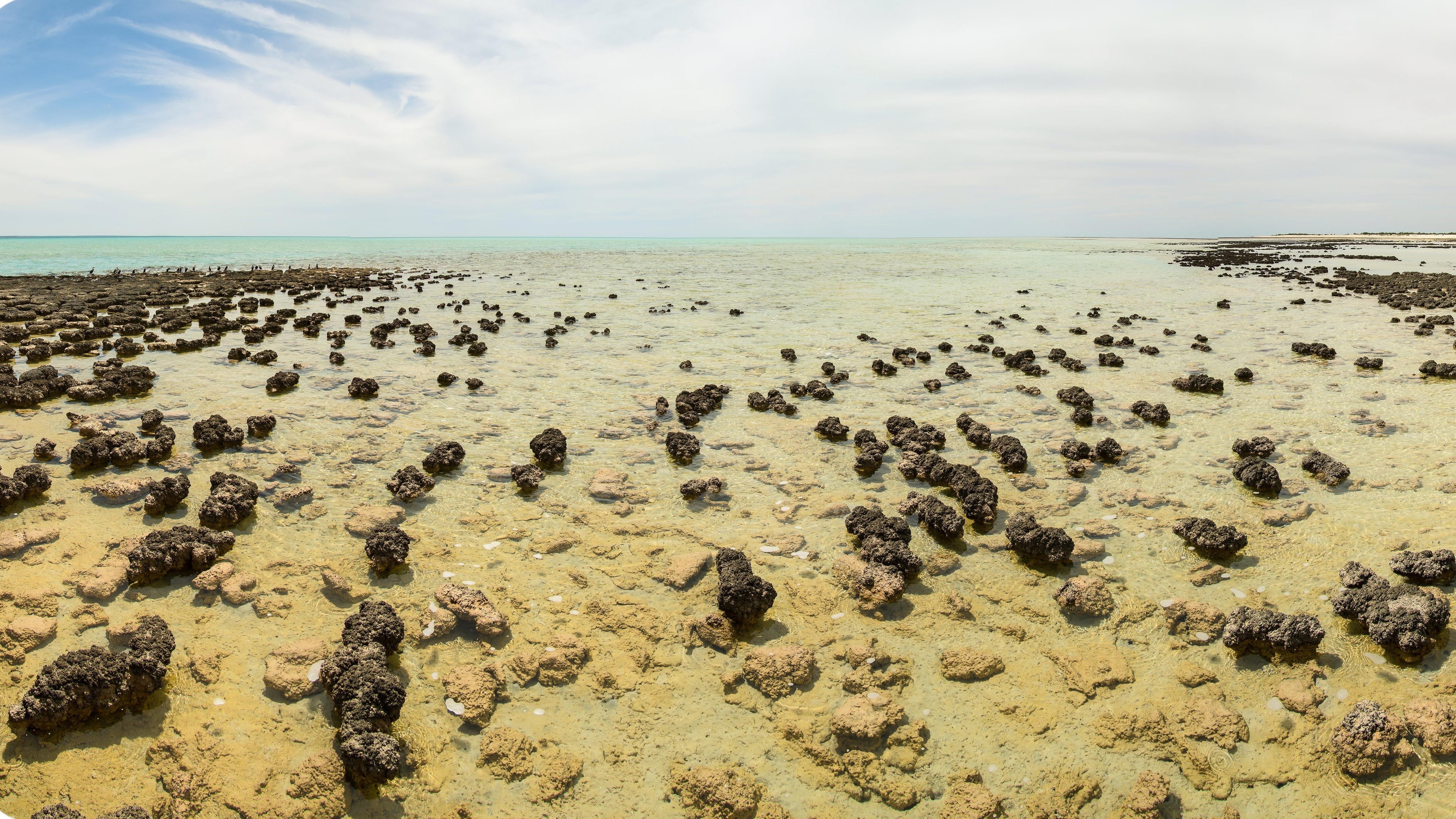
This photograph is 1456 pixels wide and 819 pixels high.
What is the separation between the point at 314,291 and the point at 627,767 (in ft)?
135

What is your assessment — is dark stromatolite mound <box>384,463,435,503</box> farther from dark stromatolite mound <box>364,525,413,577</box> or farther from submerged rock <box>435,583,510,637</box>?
submerged rock <box>435,583,510,637</box>

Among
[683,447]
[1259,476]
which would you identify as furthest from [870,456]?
[1259,476]

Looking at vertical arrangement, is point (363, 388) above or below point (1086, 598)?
above

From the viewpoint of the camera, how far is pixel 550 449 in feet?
33.5

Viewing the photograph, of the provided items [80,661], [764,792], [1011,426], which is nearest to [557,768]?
[764,792]

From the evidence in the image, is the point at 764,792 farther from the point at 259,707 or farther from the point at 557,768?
the point at 259,707

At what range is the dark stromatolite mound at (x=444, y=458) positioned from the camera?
9734 millimetres

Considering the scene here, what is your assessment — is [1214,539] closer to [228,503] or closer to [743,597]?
[743,597]

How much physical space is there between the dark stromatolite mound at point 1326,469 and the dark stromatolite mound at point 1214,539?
273cm

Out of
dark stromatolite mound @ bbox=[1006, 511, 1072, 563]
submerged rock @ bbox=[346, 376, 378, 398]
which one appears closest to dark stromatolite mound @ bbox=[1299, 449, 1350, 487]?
dark stromatolite mound @ bbox=[1006, 511, 1072, 563]

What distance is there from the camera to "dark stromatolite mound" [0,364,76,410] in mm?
12227

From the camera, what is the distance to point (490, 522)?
27.5ft

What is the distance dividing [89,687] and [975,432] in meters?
11.2

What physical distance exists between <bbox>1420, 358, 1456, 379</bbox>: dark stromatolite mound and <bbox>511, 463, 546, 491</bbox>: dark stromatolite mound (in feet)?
65.5
